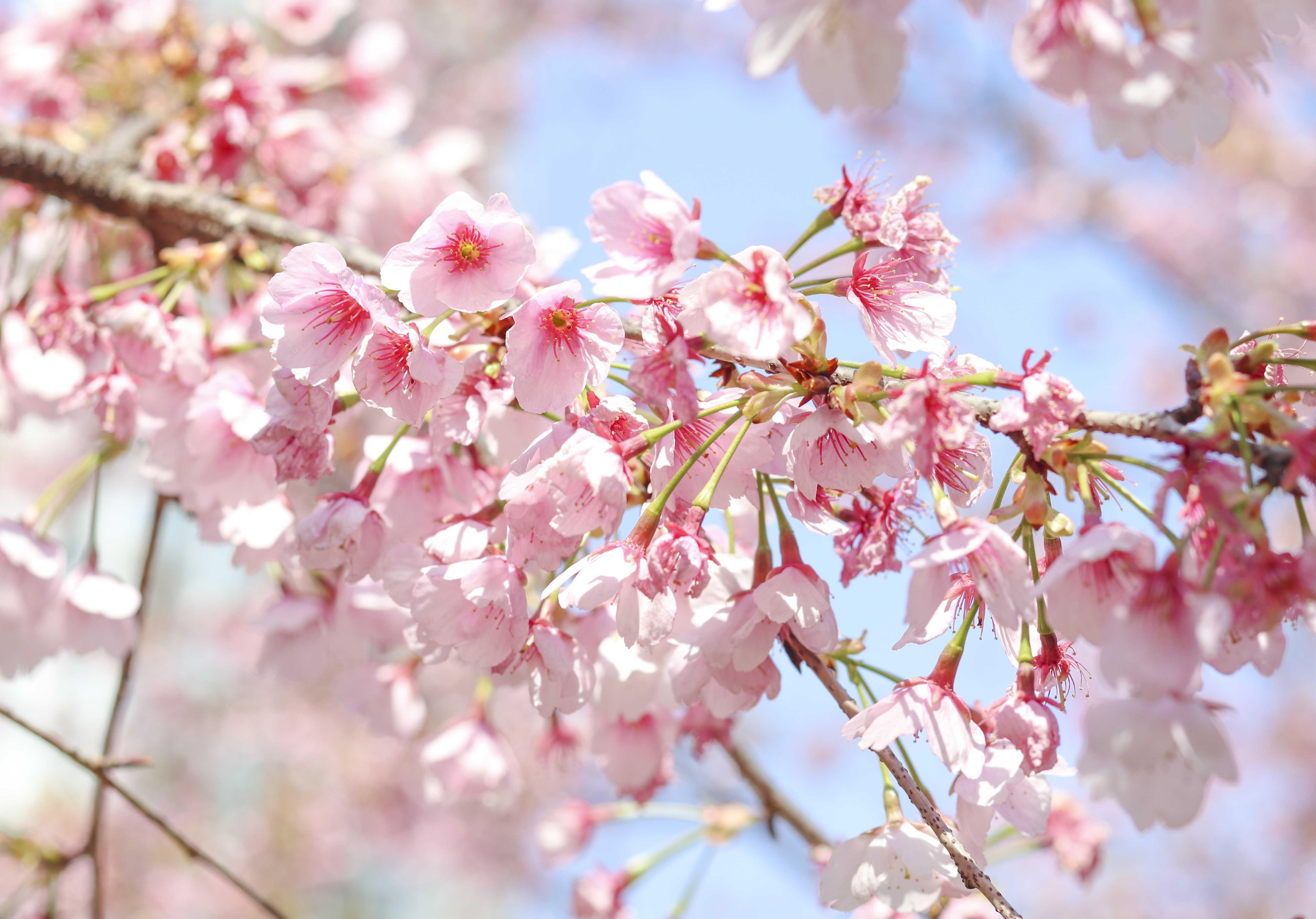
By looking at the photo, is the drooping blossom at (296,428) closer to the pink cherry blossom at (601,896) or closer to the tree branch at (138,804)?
the tree branch at (138,804)

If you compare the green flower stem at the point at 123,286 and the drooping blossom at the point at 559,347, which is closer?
the drooping blossom at the point at 559,347

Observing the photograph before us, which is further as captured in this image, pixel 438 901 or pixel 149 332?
pixel 438 901

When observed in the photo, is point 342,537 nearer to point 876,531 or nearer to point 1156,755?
point 876,531

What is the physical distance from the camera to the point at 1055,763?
44.0 inches

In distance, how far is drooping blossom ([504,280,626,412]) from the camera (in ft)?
3.84

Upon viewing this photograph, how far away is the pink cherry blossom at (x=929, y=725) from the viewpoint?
3.63 ft

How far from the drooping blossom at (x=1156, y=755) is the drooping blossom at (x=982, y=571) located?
14 cm

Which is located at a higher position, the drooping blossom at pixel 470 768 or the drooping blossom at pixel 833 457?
the drooping blossom at pixel 833 457

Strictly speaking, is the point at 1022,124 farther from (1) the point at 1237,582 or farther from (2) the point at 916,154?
(1) the point at 1237,582

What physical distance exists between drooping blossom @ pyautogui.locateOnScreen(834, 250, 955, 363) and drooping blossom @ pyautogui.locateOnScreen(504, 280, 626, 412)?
1.04 feet

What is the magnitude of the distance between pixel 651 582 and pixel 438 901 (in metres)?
11.1

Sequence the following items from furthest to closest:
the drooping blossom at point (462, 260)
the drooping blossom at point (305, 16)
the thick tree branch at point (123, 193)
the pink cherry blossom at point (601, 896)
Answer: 1. the drooping blossom at point (305, 16)
2. the pink cherry blossom at point (601, 896)
3. the thick tree branch at point (123, 193)
4. the drooping blossom at point (462, 260)

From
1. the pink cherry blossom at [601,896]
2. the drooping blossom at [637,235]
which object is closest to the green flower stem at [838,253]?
the drooping blossom at [637,235]

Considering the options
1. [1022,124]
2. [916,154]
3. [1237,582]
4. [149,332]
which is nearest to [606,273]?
[1237,582]
